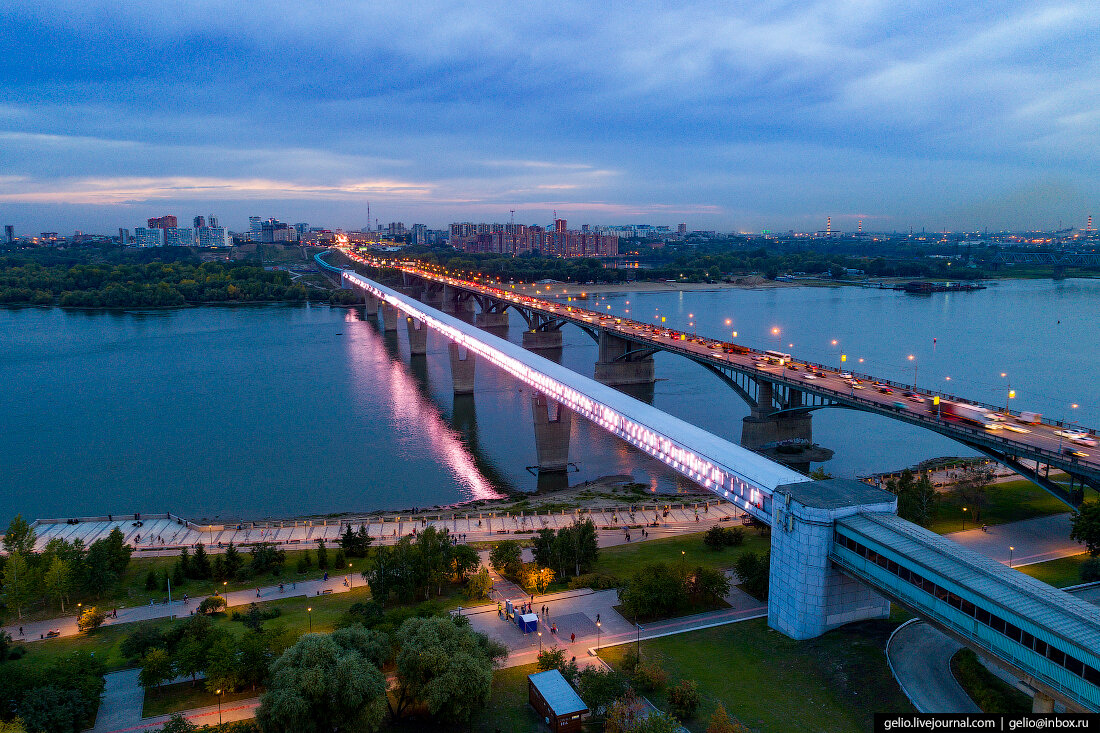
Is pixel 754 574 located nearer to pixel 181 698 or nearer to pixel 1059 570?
pixel 1059 570

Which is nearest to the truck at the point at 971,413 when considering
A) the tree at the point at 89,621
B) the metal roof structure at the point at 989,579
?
the metal roof structure at the point at 989,579

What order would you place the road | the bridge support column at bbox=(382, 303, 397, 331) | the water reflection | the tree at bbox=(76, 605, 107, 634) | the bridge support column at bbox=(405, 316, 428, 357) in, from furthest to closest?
the bridge support column at bbox=(382, 303, 397, 331) → the bridge support column at bbox=(405, 316, 428, 357) → the water reflection → the road → the tree at bbox=(76, 605, 107, 634)

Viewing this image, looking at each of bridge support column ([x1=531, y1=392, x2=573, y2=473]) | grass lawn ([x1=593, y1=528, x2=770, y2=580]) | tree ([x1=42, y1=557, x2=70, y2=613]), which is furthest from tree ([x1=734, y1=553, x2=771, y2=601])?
tree ([x1=42, y1=557, x2=70, y2=613])

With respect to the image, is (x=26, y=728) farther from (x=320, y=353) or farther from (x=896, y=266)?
(x=896, y=266)

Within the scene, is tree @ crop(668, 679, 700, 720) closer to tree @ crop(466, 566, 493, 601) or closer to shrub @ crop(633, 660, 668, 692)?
shrub @ crop(633, 660, 668, 692)

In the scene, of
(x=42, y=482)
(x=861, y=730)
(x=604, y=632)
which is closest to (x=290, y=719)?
(x=604, y=632)
